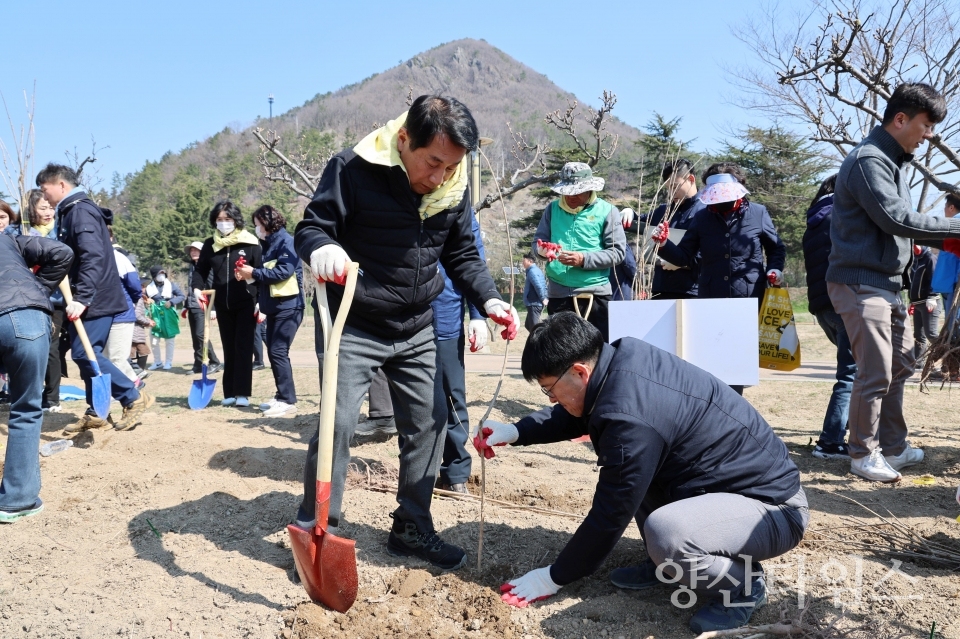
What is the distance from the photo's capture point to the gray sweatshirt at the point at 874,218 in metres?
3.39

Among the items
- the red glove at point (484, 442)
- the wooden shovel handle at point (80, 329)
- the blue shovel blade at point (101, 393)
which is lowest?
the blue shovel blade at point (101, 393)

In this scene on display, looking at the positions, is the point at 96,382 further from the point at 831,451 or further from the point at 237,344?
the point at 831,451

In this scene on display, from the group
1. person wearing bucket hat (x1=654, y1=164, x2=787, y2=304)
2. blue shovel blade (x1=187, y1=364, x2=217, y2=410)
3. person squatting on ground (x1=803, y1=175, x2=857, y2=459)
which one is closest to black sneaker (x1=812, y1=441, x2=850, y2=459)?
person squatting on ground (x1=803, y1=175, x2=857, y2=459)

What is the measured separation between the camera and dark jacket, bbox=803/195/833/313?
421cm

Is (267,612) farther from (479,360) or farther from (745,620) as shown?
Result: (479,360)

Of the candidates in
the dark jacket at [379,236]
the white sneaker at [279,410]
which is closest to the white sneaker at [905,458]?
the dark jacket at [379,236]

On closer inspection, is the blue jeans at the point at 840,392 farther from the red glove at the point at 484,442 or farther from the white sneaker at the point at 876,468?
the red glove at the point at 484,442

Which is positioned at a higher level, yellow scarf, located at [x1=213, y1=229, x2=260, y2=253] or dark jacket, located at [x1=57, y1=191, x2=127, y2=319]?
yellow scarf, located at [x1=213, y1=229, x2=260, y2=253]

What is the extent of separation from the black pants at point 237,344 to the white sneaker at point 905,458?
4.79 metres

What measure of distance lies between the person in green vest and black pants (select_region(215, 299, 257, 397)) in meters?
2.79

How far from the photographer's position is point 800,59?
735 cm

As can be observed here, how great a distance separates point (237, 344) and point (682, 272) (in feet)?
12.3

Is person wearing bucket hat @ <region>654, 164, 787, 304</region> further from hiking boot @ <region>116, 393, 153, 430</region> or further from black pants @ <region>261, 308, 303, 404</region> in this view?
hiking boot @ <region>116, 393, 153, 430</region>

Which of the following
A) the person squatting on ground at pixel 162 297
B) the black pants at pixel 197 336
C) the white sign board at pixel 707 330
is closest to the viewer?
the white sign board at pixel 707 330
